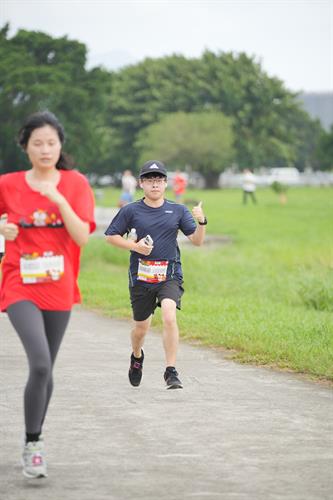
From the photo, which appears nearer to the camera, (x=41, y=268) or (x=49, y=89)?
(x=41, y=268)

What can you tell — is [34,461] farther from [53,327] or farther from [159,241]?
[159,241]

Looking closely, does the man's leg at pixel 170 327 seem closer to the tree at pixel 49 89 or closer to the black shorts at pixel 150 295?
the black shorts at pixel 150 295

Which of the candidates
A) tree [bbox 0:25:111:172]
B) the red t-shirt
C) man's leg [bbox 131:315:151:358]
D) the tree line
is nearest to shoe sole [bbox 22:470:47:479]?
the red t-shirt

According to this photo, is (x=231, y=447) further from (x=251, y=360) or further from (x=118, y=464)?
(x=251, y=360)

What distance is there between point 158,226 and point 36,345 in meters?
3.09

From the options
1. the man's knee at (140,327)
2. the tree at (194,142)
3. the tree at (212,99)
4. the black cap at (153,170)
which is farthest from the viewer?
the tree at (212,99)

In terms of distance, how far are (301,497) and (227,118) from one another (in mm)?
97823

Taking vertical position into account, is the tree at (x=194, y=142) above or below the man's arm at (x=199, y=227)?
above

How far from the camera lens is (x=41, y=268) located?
613 centimetres

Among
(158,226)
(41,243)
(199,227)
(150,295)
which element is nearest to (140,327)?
(150,295)

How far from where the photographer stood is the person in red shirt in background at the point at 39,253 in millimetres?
6105

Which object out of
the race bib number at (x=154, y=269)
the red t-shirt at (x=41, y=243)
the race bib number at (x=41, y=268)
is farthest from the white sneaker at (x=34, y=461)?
the race bib number at (x=154, y=269)

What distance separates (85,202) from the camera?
6.23 metres

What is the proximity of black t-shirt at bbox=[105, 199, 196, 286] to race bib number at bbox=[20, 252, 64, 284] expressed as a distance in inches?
112
